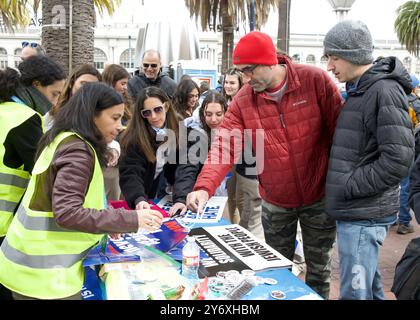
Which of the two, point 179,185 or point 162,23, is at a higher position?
point 162,23

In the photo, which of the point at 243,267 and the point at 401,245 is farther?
the point at 401,245

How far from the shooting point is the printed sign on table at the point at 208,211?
8.81 ft

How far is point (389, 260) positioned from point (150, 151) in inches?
111

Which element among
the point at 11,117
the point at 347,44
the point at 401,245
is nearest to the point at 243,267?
the point at 347,44

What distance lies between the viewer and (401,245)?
4.74 meters

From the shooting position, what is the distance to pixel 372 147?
80.7 inches

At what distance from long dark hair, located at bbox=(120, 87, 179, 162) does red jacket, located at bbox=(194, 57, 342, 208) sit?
22.9 inches

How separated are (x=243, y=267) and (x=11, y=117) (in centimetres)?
136

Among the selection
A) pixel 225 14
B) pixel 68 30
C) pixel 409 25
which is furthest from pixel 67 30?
pixel 409 25

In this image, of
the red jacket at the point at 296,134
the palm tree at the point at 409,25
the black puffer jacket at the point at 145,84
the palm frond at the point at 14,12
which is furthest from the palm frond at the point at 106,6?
the palm tree at the point at 409,25

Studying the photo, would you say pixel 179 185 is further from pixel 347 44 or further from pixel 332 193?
pixel 347 44

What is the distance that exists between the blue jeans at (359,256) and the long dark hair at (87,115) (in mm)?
1282

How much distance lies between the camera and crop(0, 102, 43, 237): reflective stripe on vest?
208cm

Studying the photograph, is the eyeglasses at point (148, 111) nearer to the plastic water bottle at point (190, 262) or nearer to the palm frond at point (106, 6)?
the plastic water bottle at point (190, 262)
